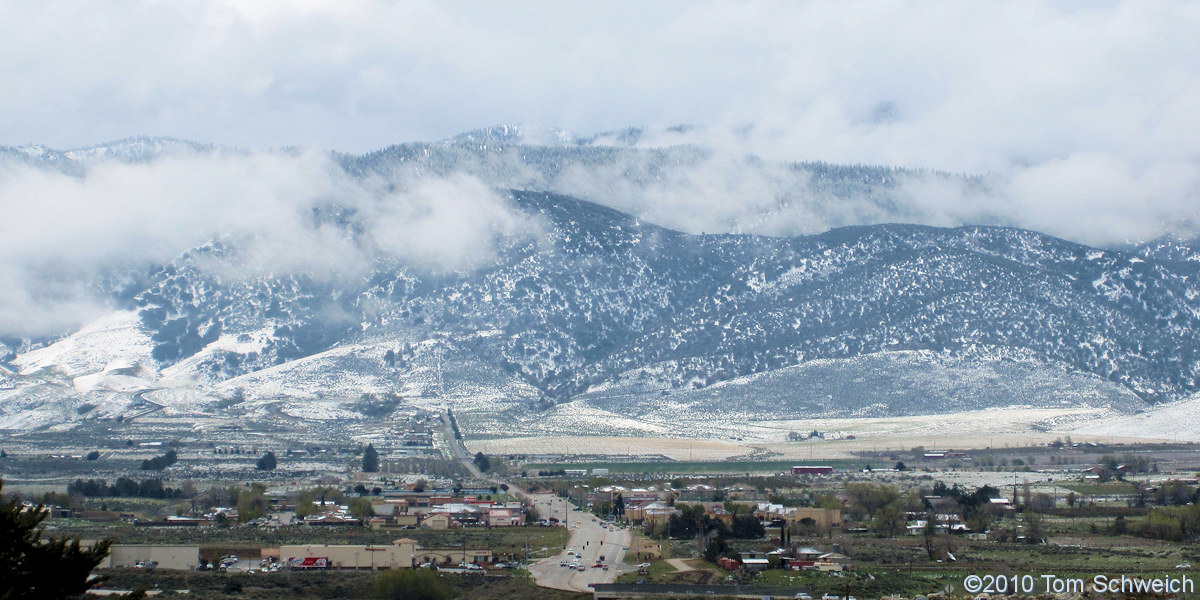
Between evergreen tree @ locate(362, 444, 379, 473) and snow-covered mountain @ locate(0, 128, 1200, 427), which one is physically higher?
snow-covered mountain @ locate(0, 128, 1200, 427)

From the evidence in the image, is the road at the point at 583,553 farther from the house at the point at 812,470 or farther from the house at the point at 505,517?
the house at the point at 812,470

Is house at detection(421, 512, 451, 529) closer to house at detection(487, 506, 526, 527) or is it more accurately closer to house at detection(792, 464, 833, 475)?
house at detection(487, 506, 526, 527)

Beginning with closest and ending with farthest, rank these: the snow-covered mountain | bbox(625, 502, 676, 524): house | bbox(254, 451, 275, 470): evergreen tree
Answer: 1. bbox(625, 502, 676, 524): house
2. bbox(254, 451, 275, 470): evergreen tree
3. the snow-covered mountain

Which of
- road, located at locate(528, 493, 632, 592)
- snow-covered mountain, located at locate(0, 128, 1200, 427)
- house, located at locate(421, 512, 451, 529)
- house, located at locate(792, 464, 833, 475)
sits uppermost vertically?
snow-covered mountain, located at locate(0, 128, 1200, 427)

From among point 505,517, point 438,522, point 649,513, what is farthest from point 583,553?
point 505,517

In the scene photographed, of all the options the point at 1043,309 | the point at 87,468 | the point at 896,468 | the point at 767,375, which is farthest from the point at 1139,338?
the point at 87,468

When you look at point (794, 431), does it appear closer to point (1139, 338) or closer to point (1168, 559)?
point (1139, 338)

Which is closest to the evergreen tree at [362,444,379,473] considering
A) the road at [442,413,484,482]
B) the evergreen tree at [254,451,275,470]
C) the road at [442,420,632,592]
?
the evergreen tree at [254,451,275,470]
